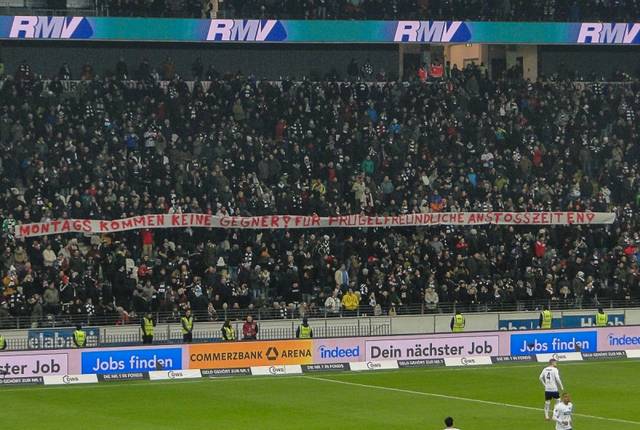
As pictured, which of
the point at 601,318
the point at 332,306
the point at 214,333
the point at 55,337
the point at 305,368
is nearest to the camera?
the point at 305,368

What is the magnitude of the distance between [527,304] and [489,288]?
1.42 m

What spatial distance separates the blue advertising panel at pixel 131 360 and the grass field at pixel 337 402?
0.53m

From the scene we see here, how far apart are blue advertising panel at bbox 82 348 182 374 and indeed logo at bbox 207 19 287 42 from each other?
17.8 m

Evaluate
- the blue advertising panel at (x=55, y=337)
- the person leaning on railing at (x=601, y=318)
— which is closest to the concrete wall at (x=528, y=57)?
the person leaning on railing at (x=601, y=318)

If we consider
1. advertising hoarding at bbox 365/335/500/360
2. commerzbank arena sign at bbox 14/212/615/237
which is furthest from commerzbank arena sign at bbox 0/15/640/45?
advertising hoarding at bbox 365/335/500/360

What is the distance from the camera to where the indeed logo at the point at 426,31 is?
53875 millimetres

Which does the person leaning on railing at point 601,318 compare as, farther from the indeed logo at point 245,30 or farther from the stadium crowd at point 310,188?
the indeed logo at point 245,30

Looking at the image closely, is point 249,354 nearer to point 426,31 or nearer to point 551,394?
point 551,394

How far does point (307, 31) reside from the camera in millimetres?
53094

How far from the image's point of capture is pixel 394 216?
46.9 meters

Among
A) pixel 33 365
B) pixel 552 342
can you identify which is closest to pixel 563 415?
pixel 33 365

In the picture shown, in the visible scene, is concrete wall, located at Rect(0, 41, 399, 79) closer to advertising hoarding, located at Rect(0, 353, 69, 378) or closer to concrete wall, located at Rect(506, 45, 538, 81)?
concrete wall, located at Rect(506, 45, 538, 81)

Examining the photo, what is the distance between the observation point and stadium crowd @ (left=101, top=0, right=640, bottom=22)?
51.8 m

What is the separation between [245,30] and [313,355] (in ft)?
56.7
